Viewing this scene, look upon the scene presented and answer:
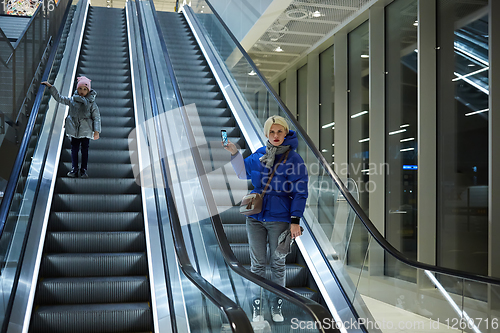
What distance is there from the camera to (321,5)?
8906 millimetres

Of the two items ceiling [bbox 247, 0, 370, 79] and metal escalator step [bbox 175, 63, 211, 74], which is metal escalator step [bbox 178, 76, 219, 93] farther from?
ceiling [bbox 247, 0, 370, 79]

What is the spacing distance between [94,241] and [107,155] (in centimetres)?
232

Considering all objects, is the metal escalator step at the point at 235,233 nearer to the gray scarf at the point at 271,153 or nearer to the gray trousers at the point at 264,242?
the gray trousers at the point at 264,242

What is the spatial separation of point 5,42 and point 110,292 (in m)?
4.91

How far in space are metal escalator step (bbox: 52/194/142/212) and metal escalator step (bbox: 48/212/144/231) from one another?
33cm

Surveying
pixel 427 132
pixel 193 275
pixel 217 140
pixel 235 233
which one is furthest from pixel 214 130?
pixel 193 275

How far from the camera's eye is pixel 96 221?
569cm

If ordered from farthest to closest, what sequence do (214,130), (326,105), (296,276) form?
1. (326,105)
2. (214,130)
3. (296,276)

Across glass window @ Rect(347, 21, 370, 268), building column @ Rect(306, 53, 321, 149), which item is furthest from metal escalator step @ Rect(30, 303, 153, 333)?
building column @ Rect(306, 53, 321, 149)

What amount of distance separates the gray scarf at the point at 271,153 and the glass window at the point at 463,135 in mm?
3608

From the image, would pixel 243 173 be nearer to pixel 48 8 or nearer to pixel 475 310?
pixel 475 310

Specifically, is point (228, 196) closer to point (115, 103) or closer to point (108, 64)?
point (115, 103)

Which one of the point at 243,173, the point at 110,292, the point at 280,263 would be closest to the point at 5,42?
the point at 110,292

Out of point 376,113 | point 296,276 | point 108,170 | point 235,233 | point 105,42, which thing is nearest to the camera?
point 296,276
